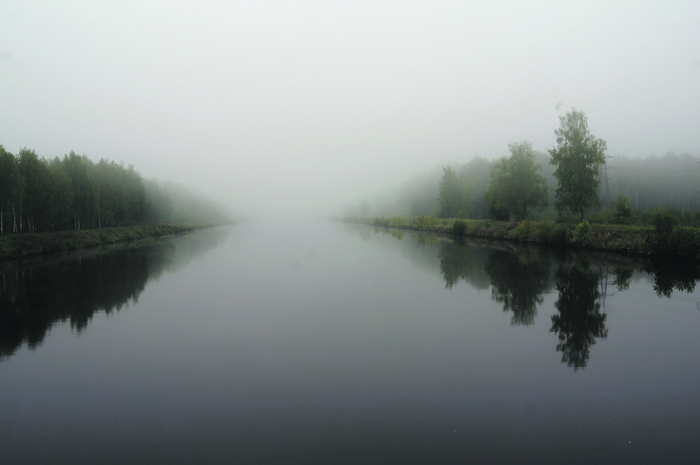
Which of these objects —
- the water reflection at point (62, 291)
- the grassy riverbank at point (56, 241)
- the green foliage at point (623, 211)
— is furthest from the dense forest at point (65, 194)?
the green foliage at point (623, 211)

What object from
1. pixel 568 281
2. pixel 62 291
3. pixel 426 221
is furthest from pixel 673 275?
pixel 426 221

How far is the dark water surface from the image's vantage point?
4.27 meters

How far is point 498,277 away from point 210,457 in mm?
13638

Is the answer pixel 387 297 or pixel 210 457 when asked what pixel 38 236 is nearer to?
pixel 387 297

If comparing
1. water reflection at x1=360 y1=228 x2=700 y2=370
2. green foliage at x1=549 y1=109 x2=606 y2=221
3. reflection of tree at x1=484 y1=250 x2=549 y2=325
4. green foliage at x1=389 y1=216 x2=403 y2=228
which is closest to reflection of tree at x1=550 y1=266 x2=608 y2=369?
water reflection at x1=360 y1=228 x2=700 y2=370

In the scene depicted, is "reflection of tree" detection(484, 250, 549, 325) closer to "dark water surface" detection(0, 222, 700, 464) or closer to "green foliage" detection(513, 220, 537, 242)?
"dark water surface" detection(0, 222, 700, 464)

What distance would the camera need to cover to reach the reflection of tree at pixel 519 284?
33.7ft

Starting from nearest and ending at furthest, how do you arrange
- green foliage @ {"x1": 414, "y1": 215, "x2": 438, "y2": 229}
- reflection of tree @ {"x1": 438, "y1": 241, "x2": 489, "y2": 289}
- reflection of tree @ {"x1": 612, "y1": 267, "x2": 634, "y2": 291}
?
1. reflection of tree @ {"x1": 612, "y1": 267, "x2": 634, "y2": 291}
2. reflection of tree @ {"x1": 438, "y1": 241, "x2": 489, "y2": 289}
3. green foliage @ {"x1": 414, "y1": 215, "x2": 438, "y2": 229}

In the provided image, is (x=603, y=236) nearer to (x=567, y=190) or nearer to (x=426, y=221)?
(x=567, y=190)

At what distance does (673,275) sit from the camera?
1569cm

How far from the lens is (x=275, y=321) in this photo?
945cm

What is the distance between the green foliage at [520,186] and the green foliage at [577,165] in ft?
34.7

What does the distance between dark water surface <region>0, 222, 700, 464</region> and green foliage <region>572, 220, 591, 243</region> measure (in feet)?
51.7

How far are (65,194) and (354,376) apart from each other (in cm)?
4222
